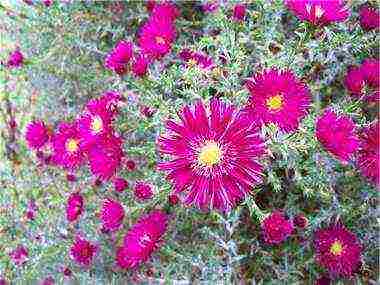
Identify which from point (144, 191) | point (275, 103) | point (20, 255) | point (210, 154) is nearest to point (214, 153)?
point (210, 154)

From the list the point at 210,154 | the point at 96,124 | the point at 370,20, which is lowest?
the point at 210,154

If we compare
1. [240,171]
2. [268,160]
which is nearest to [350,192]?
[268,160]

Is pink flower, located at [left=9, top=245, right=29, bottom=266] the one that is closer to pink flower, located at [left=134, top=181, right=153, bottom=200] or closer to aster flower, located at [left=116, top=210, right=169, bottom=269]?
aster flower, located at [left=116, top=210, right=169, bottom=269]

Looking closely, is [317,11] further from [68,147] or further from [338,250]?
[68,147]

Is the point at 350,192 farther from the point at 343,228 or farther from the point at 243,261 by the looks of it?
the point at 243,261

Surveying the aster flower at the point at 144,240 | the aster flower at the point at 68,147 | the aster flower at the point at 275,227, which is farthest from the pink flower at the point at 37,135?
the aster flower at the point at 275,227

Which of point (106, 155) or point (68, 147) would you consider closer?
point (106, 155)
